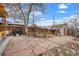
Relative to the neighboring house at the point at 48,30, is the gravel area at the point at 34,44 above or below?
below

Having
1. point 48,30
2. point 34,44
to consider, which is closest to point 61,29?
point 48,30

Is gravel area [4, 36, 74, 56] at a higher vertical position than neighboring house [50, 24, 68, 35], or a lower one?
lower

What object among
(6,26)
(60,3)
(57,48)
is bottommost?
(57,48)

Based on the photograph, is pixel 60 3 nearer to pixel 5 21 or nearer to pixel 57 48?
pixel 57 48

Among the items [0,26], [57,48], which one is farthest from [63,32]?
[0,26]

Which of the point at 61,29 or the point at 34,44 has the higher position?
the point at 61,29

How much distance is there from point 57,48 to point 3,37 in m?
0.54

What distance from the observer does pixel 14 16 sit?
5.52 ft

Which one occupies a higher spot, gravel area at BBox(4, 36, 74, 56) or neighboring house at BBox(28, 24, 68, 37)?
neighboring house at BBox(28, 24, 68, 37)

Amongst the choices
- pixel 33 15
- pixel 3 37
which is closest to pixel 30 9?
pixel 33 15

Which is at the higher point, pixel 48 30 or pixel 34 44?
pixel 48 30

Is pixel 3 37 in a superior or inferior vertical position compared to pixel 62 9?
inferior

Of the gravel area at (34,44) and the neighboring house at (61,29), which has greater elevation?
the neighboring house at (61,29)

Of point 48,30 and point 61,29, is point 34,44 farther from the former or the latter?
point 61,29
